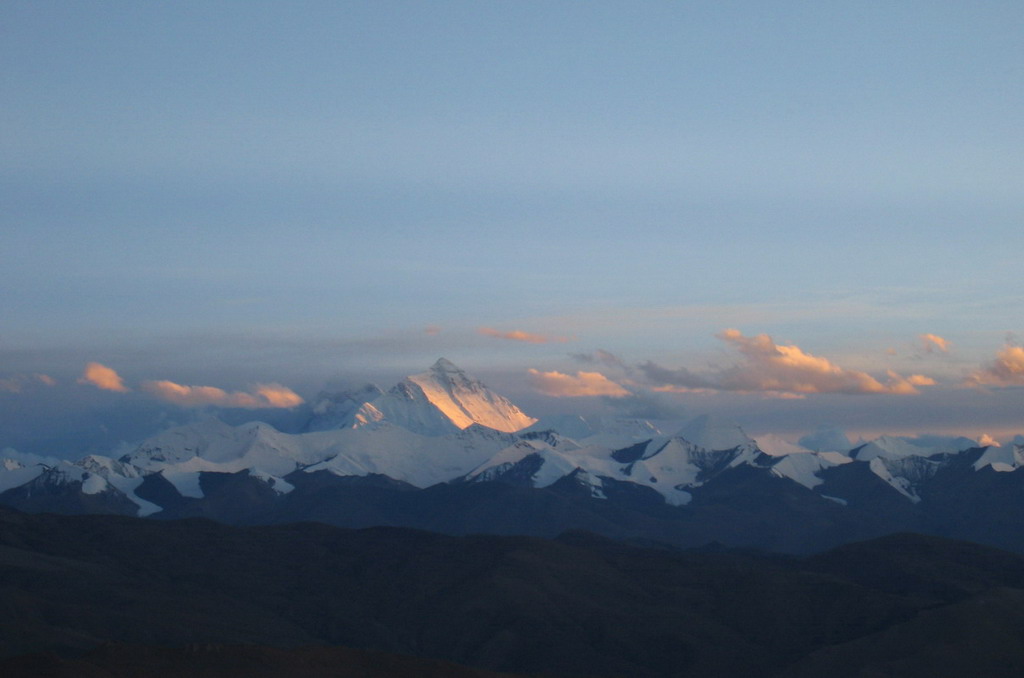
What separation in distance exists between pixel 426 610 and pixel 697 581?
40.7 meters

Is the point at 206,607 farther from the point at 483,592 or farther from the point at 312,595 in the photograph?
the point at 483,592


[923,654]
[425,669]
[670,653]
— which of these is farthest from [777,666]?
[425,669]

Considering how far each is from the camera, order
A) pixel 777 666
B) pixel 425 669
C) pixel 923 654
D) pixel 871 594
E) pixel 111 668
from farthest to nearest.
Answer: pixel 871 594 < pixel 777 666 < pixel 923 654 < pixel 425 669 < pixel 111 668

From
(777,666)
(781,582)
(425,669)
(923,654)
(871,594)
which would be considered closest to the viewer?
(425,669)

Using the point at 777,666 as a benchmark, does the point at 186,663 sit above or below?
above

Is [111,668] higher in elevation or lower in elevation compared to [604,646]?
higher

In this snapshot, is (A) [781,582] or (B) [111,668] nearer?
(B) [111,668]

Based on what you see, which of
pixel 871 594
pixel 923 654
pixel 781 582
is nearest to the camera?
pixel 923 654

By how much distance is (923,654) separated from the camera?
458ft

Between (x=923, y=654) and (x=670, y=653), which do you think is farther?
(x=670, y=653)

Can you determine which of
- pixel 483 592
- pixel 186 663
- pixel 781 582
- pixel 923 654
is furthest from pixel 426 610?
pixel 186 663

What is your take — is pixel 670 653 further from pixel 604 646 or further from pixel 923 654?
pixel 923 654

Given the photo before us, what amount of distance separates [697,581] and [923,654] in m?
60.1

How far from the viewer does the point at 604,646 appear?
552 feet
